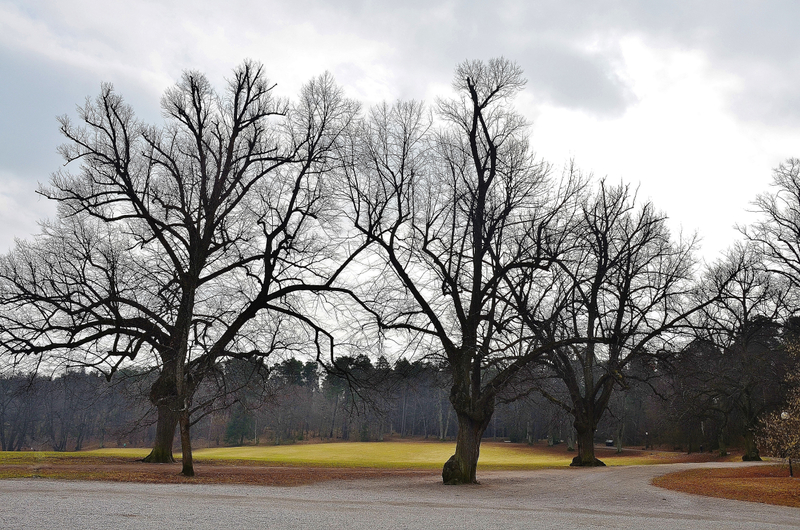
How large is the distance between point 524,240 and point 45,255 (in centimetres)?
2043

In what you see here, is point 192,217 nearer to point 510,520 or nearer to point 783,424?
point 510,520

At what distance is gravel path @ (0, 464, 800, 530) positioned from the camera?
8.46 meters

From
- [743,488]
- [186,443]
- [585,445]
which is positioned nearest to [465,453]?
[186,443]

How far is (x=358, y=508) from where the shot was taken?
1108 centimetres

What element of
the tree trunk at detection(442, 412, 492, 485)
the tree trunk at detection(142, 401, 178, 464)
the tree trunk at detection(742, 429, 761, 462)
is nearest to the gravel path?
the tree trunk at detection(442, 412, 492, 485)

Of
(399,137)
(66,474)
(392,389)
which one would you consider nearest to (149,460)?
(66,474)

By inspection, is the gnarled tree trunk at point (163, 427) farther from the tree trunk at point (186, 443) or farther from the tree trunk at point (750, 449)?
the tree trunk at point (750, 449)

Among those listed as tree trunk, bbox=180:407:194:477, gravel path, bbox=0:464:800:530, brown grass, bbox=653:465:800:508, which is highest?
tree trunk, bbox=180:407:194:477

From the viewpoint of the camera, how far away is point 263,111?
2188cm

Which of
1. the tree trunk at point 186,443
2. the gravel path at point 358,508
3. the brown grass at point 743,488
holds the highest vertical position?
the tree trunk at point 186,443

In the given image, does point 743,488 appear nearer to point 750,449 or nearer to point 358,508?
point 358,508

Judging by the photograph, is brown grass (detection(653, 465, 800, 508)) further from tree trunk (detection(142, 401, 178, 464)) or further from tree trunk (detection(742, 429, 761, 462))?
tree trunk (detection(142, 401, 178, 464))

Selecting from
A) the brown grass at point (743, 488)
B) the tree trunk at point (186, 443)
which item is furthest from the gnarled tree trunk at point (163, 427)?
the brown grass at point (743, 488)

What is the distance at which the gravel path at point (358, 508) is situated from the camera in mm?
8461
